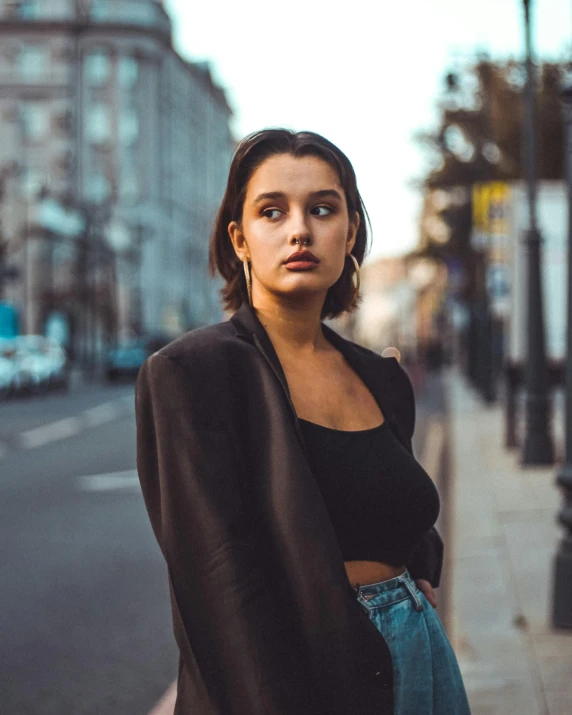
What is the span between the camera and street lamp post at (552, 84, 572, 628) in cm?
575

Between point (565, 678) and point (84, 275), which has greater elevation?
point (84, 275)

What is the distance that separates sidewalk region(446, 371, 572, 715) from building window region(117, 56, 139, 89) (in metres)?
84.8

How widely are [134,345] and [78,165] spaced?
169 feet

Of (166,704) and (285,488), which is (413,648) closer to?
(285,488)

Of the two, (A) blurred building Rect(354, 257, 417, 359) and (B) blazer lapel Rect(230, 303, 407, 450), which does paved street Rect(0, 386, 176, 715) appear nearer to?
Result: (B) blazer lapel Rect(230, 303, 407, 450)

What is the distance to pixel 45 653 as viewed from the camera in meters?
5.59

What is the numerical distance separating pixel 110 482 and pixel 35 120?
86.1 meters

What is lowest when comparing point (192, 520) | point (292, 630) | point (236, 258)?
point (292, 630)

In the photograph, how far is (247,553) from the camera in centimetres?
189

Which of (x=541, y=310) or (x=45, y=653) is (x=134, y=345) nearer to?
(x=541, y=310)

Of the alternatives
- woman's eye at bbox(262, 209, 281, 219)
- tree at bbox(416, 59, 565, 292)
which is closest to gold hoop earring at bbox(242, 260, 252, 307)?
woman's eye at bbox(262, 209, 281, 219)

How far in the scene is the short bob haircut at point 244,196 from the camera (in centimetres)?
214

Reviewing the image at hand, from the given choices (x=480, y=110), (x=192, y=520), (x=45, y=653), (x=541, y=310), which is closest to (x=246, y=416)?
(x=192, y=520)

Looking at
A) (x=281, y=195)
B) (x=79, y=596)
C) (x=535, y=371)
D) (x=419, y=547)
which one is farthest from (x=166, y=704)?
(x=535, y=371)
